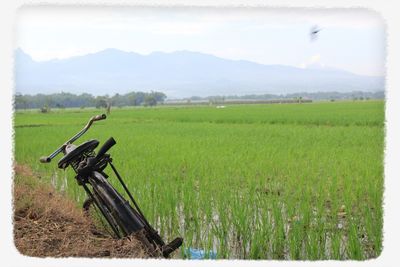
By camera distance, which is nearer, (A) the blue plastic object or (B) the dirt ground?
(B) the dirt ground

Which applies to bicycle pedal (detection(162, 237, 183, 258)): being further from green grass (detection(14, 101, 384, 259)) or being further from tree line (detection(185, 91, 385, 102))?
tree line (detection(185, 91, 385, 102))

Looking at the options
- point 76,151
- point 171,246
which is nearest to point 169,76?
point 76,151

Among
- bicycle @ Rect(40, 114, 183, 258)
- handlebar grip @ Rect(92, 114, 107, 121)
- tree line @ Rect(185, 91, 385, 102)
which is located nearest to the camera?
bicycle @ Rect(40, 114, 183, 258)

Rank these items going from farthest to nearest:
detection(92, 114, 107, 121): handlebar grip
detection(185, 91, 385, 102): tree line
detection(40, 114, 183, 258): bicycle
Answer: detection(185, 91, 385, 102): tree line, detection(92, 114, 107, 121): handlebar grip, detection(40, 114, 183, 258): bicycle

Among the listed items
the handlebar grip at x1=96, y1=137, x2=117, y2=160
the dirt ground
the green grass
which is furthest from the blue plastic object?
the handlebar grip at x1=96, y1=137, x2=117, y2=160

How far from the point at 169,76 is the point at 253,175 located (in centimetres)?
73

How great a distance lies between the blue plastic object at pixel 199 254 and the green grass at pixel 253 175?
5 cm

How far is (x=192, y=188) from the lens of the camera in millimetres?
2348

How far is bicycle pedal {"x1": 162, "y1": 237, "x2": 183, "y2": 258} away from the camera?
1.81 meters

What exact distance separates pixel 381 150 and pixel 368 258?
453 millimetres

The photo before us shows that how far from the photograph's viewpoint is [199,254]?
1951 mm

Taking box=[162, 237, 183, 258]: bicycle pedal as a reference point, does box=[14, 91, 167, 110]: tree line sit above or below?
above

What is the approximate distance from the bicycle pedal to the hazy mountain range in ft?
1.97

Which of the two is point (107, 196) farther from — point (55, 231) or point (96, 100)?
point (96, 100)
